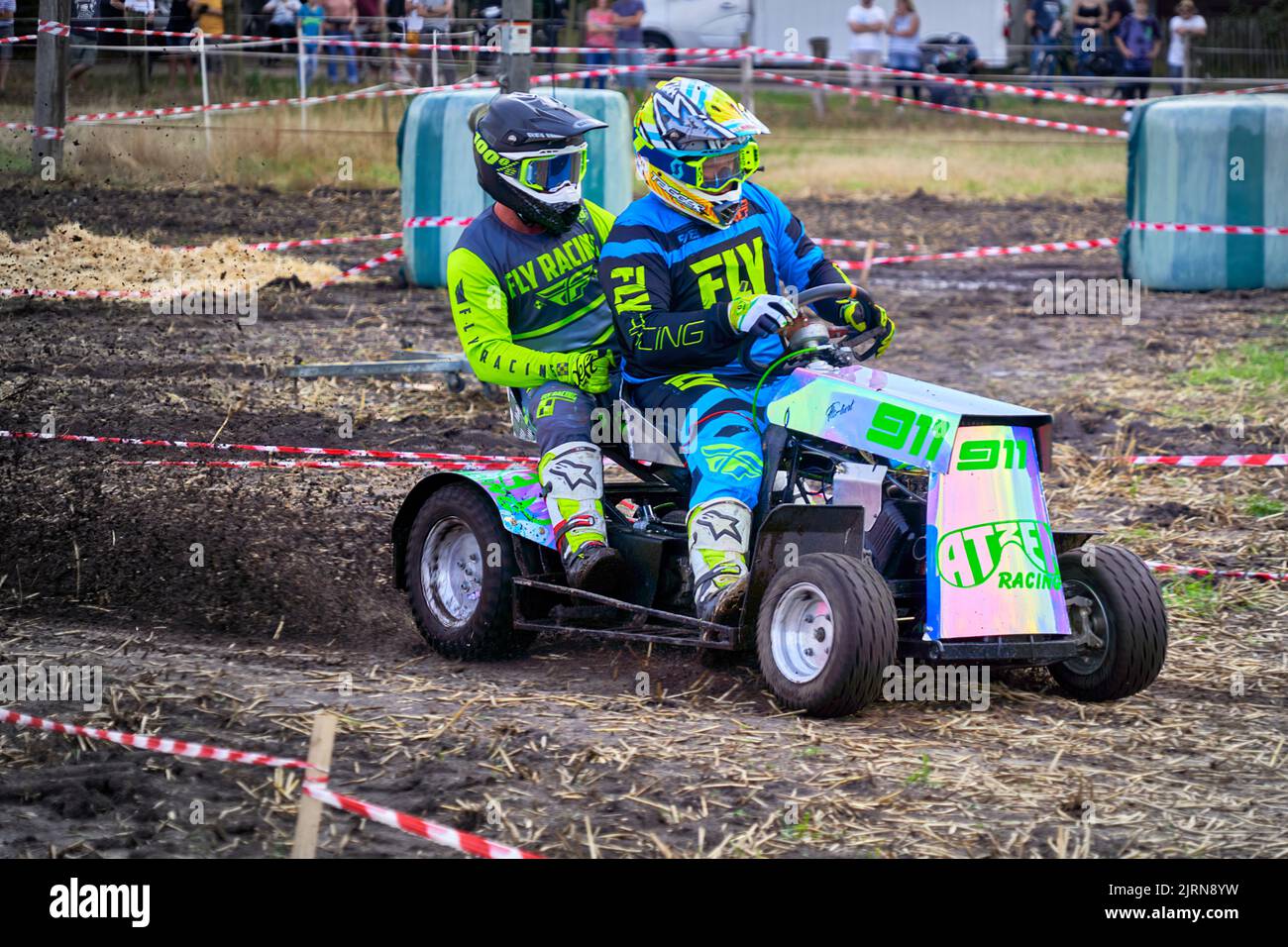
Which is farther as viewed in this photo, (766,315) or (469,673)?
(469,673)

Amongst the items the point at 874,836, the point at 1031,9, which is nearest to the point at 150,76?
the point at 874,836

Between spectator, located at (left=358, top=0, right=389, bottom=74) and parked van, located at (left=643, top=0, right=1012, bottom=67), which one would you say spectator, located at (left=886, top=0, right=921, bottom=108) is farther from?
spectator, located at (left=358, top=0, right=389, bottom=74)

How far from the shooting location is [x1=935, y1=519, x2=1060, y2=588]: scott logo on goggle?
532 centimetres

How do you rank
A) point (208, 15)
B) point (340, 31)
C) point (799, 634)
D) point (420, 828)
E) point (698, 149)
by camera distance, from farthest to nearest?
point (340, 31) < point (208, 15) < point (698, 149) < point (799, 634) < point (420, 828)

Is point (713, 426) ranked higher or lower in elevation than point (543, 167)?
lower

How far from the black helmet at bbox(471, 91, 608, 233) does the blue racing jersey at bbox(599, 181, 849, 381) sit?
1.06 ft

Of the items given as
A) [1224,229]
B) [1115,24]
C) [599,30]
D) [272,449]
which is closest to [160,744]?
[272,449]

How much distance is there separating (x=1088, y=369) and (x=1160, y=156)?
3317 mm

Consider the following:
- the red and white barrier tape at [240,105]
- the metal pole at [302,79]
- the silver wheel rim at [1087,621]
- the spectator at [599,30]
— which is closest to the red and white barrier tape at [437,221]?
the red and white barrier tape at [240,105]

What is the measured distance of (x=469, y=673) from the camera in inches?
245

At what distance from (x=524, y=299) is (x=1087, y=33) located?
21.9 meters

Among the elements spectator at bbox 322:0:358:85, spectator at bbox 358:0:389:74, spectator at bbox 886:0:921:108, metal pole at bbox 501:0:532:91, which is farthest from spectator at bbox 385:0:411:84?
metal pole at bbox 501:0:532:91

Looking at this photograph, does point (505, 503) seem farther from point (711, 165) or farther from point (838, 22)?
point (838, 22)

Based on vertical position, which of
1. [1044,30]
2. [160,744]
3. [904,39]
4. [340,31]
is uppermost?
[1044,30]
